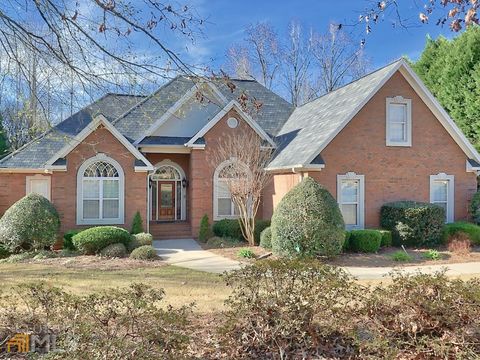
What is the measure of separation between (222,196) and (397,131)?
8384mm

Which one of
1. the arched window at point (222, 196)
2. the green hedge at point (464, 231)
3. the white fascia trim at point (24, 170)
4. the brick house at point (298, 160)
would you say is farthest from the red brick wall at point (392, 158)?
the white fascia trim at point (24, 170)

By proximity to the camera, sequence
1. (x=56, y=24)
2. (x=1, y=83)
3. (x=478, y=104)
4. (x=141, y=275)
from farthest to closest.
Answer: (x=478, y=104) → (x=141, y=275) → (x=1, y=83) → (x=56, y=24)

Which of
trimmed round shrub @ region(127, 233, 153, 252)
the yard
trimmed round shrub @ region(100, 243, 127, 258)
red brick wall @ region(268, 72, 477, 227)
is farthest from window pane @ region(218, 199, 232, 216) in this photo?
the yard

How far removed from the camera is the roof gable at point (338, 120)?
15828 millimetres

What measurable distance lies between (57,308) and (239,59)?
74.2 ft

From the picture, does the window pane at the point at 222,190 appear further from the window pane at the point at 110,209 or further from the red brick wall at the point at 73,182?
the window pane at the point at 110,209

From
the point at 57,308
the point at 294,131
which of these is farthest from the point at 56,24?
the point at 294,131

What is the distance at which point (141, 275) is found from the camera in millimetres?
10680

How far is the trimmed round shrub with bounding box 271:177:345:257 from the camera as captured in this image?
12.7 m

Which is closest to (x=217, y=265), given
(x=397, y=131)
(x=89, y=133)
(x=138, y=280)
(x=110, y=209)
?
(x=138, y=280)

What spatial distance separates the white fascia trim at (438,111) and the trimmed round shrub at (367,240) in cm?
657

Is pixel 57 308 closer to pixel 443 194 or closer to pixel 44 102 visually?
pixel 44 102

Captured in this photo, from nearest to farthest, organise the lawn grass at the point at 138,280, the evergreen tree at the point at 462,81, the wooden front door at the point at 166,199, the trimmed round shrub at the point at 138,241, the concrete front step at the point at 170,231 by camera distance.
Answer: the lawn grass at the point at 138,280
the trimmed round shrub at the point at 138,241
the concrete front step at the point at 170,231
the wooden front door at the point at 166,199
the evergreen tree at the point at 462,81

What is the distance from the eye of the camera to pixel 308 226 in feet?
41.7
